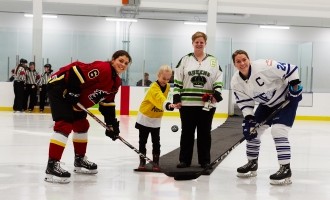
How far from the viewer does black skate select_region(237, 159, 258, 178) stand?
3.82m

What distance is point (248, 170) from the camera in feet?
12.6

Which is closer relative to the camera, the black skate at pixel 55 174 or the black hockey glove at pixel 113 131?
the black skate at pixel 55 174

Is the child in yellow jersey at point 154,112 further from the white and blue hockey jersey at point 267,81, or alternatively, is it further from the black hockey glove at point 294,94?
the black hockey glove at point 294,94

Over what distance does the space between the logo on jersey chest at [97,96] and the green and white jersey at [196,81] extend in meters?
0.66

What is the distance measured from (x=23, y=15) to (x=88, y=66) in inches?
479

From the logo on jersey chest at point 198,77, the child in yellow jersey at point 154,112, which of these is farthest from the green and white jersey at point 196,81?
the child in yellow jersey at point 154,112

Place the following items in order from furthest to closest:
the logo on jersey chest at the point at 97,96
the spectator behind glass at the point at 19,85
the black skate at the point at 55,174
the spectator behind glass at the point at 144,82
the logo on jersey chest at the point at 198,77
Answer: the spectator behind glass at the point at 144,82 → the spectator behind glass at the point at 19,85 → the logo on jersey chest at the point at 198,77 → the logo on jersey chest at the point at 97,96 → the black skate at the point at 55,174

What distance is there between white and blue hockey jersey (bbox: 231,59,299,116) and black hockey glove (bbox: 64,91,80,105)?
1.17 m

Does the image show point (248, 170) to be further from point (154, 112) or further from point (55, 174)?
point (55, 174)

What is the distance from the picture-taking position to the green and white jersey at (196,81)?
3.96 m

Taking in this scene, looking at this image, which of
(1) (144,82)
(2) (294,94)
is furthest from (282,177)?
(1) (144,82)

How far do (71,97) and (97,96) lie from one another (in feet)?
0.74


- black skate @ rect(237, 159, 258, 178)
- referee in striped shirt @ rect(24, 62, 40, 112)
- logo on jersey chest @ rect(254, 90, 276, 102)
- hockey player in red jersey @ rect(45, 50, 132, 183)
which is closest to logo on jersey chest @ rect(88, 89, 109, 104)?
hockey player in red jersey @ rect(45, 50, 132, 183)

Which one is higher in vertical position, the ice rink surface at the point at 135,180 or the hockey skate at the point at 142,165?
the hockey skate at the point at 142,165
